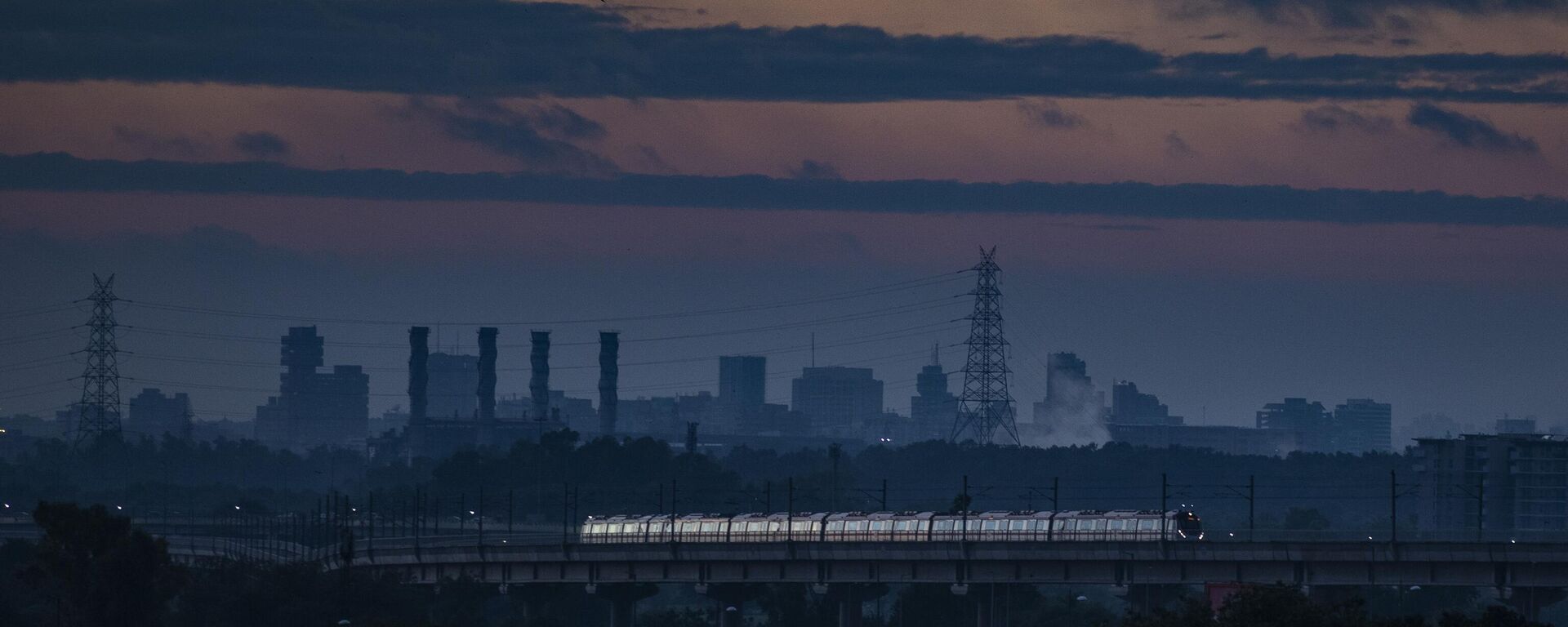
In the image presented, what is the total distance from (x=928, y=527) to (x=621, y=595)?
2261cm

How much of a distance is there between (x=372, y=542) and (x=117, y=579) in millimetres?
52155

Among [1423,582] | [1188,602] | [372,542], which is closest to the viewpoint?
[1188,602]

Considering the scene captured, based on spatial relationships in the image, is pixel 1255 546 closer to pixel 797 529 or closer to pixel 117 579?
pixel 797 529

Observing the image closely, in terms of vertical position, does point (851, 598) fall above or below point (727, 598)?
above

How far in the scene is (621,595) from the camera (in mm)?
164000

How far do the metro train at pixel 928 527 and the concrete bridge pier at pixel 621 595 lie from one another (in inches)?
136

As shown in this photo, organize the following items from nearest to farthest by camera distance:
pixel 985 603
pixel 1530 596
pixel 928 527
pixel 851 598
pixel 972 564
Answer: pixel 1530 596 → pixel 972 564 → pixel 985 603 → pixel 851 598 → pixel 928 527

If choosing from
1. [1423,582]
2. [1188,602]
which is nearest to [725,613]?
[1423,582]

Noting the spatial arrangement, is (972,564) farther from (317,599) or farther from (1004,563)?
(317,599)

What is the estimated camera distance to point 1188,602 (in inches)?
3900

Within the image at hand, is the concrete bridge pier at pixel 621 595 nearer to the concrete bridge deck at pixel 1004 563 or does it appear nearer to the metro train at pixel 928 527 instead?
the concrete bridge deck at pixel 1004 563

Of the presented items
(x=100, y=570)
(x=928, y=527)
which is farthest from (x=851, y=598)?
(x=100, y=570)

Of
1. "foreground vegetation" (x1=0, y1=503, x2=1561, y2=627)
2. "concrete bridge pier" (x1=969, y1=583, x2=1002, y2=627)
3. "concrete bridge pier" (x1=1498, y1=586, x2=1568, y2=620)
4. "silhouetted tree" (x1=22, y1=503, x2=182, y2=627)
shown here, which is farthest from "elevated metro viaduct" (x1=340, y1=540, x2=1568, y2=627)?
"silhouetted tree" (x1=22, y1=503, x2=182, y2=627)

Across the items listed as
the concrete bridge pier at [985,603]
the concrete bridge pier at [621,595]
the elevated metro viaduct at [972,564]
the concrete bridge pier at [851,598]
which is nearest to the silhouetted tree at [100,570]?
the elevated metro viaduct at [972,564]
